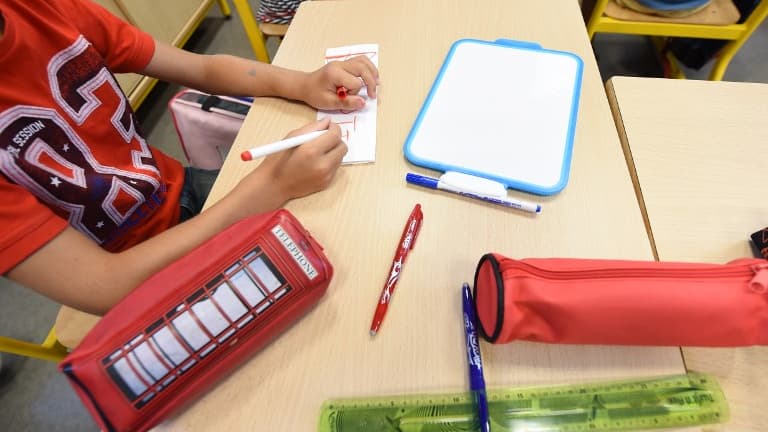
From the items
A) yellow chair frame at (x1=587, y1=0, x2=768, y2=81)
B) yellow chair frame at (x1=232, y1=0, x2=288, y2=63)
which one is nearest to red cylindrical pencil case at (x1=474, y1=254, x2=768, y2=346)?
yellow chair frame at (x1=587, y1=0, x2=768, y2=81)

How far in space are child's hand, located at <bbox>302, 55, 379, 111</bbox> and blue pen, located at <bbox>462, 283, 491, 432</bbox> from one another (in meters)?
0.34

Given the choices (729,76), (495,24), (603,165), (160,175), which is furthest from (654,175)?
(729,76)

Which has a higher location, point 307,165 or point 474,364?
point 307,165

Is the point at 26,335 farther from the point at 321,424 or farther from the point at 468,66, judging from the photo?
the point at 468,66

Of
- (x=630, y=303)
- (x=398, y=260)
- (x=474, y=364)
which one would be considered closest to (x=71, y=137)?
(x=398, y=260)

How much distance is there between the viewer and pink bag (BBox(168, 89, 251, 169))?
0.78m

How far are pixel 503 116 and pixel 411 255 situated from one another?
0.83 ft

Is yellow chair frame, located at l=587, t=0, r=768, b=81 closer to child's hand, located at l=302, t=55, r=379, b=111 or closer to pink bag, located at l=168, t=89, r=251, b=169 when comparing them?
child's hand, located at l=302, t=55, r=379, b=111

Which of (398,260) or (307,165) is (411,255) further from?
(307,165)

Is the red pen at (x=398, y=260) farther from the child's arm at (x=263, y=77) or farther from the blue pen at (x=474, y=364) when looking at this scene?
the child's arm at (x=263, y=77)

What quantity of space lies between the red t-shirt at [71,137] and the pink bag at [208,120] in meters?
0.13

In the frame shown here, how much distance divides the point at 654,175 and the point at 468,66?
310 mm

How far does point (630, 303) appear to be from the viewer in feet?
1.17

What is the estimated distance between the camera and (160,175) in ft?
2.23
